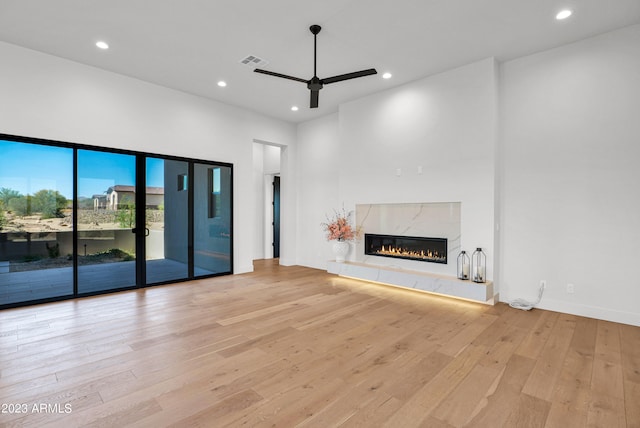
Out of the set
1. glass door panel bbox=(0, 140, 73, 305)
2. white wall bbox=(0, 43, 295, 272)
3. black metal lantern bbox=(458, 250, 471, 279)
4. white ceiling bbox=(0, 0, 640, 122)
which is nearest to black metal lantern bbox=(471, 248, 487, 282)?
black metal lantern bbox=(458, 250, 471, 279)

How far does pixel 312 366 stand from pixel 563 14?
4407 mm

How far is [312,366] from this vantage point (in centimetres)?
248

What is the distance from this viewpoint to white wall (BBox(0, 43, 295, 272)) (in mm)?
4055

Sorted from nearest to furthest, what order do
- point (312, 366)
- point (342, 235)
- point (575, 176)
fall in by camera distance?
point (312, 366) → point (575, 176) → point (342, 235)

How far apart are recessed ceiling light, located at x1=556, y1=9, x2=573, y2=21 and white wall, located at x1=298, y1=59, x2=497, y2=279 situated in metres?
0.92

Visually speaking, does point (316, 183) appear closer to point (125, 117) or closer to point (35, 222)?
point (125, 117)

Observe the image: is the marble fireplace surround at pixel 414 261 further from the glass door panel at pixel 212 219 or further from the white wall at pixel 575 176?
the glass door panel at pixel 212 219

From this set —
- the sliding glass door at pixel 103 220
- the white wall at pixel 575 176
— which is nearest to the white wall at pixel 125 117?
the sliding glass door at pixel 103 220

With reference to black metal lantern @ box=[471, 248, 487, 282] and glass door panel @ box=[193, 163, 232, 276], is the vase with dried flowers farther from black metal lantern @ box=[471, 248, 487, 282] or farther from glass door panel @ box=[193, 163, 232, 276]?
black metal lantern @ box=[471, 248, 487, 282]

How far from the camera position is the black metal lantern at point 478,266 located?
14.0 ft

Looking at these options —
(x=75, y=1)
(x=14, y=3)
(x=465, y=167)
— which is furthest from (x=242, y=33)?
(x=465, y=167)

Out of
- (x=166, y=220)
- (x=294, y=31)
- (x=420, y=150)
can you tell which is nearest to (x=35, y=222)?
(x=166, y=220)

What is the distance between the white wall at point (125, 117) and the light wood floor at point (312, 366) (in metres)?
2.43

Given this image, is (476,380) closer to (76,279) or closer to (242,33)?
(242,33)
